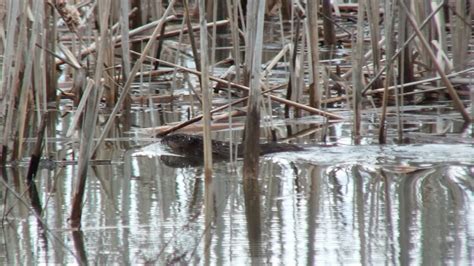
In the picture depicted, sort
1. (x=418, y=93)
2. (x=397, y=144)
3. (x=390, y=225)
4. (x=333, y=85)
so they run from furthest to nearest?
1. (x=333, y=85)
2. (x=418, y=93)
3. (x=397, y=144)
4. (x=390, y=225)

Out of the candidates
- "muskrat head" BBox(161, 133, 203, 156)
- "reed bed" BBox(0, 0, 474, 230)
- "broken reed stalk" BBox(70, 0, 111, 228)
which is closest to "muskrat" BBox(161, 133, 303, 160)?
"muskrat head" BBox(161, 133, 203, 156)

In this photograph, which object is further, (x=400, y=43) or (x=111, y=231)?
(x=400, y=43)

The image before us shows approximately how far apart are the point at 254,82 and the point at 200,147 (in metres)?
0.92

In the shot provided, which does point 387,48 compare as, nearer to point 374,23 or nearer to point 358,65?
point 358,65

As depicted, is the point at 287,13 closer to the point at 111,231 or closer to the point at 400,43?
the point at 400,43

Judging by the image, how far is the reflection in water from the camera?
10.1 ft

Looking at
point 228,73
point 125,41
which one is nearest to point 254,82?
point 125,41

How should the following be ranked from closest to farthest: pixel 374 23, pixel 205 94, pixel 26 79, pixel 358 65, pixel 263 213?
pixel 263 213, pixel 205 94, pixel 26 79, pixel 358 65, pixel 374 23

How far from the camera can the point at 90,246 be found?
3.18 metres

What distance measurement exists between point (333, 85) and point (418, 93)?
696 mm

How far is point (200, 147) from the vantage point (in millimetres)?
4750

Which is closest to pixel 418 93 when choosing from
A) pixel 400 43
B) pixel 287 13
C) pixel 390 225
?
pixel 400 43

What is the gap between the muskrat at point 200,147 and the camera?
4645mm

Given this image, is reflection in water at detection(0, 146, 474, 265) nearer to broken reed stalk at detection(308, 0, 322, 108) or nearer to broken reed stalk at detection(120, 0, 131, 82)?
broken reed stalk at detection(308, 0, 322, 108)
